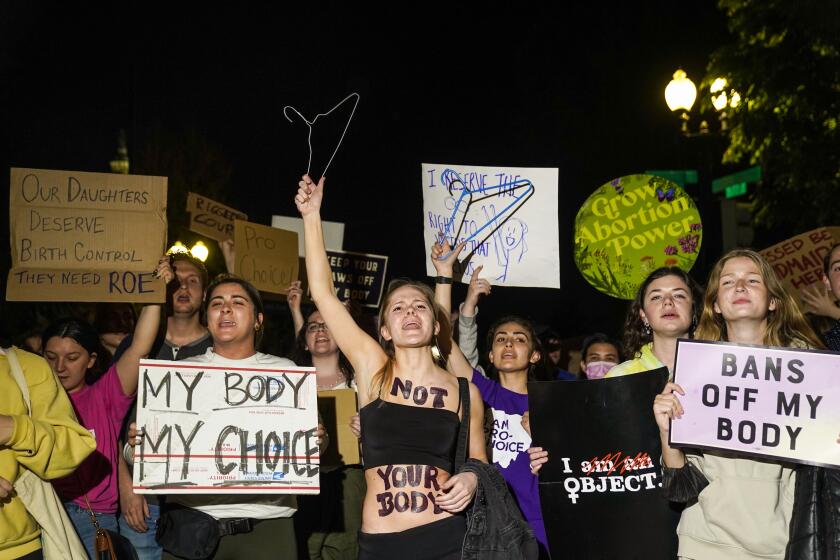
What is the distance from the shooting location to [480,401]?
4.25 meters

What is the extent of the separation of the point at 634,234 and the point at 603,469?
230cm

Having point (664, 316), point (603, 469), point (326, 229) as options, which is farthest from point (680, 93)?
point (603, 469)

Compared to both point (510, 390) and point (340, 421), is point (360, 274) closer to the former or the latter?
point (510, 390)

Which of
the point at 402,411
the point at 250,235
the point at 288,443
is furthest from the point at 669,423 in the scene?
the point at 250,235

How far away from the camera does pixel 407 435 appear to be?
157 inches

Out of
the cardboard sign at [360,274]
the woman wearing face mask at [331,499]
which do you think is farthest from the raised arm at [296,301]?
the cardboard sign at [360,274]

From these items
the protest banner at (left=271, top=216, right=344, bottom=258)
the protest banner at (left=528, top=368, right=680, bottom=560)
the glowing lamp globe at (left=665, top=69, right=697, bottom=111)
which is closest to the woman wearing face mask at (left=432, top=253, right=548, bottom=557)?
the protest banner at (left=528, top=368, right=680, bottom=560)

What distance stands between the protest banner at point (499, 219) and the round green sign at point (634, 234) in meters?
0.42

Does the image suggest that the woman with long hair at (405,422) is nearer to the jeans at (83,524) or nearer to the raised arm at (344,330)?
the raised arm at (344,330)

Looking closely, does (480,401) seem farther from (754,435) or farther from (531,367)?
(531,367)

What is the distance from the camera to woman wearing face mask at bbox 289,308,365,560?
18.1ft

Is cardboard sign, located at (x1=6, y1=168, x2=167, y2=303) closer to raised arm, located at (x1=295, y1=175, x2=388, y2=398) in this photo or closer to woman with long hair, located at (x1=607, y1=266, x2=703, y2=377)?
raised arm, located at (x1=295, y1=175, x2=388, y2=398)

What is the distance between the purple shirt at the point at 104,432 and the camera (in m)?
4.91

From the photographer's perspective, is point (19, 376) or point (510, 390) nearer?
point (19, 376)
